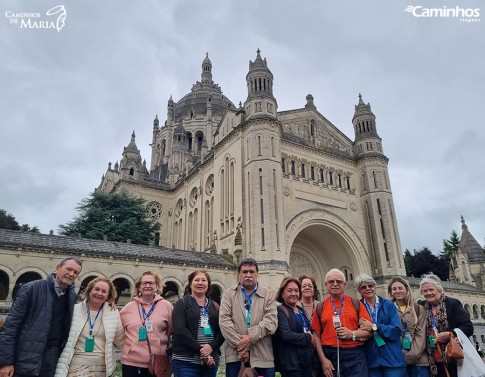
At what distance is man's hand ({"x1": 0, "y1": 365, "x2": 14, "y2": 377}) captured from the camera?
454 centimetres

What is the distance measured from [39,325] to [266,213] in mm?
23311

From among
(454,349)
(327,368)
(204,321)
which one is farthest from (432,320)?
(204,321)

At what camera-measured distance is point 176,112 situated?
6159 centimetres

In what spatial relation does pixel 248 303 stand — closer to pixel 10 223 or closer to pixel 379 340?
pixel 379 340

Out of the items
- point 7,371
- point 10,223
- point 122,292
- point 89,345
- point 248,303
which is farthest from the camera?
point 10,223

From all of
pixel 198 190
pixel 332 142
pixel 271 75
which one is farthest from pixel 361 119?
pixel 198 190

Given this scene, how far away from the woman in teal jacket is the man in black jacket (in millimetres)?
4312

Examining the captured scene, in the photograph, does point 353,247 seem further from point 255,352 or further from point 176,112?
point 176,112

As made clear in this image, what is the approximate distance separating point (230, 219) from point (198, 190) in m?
8.36

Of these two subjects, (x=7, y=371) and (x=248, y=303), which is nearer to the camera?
(x=7, y=371)

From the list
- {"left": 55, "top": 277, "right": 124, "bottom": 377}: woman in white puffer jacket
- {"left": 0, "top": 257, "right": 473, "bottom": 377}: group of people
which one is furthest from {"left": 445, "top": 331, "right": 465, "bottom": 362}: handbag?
{"left": 55, "top": 277, "right": 124, "bottom": 377}: woman in white puffer jacket

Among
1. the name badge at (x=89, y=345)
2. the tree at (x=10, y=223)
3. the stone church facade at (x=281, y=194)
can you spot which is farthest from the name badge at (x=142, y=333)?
the tree at (x=10, y=223)

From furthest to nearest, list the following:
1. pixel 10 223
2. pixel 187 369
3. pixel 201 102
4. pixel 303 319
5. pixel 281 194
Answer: pixel 201 102 < pixel 10 223 < pixel 281 194 < pixel 303 319 < pixel 187 369

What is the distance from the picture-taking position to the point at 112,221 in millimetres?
34062
